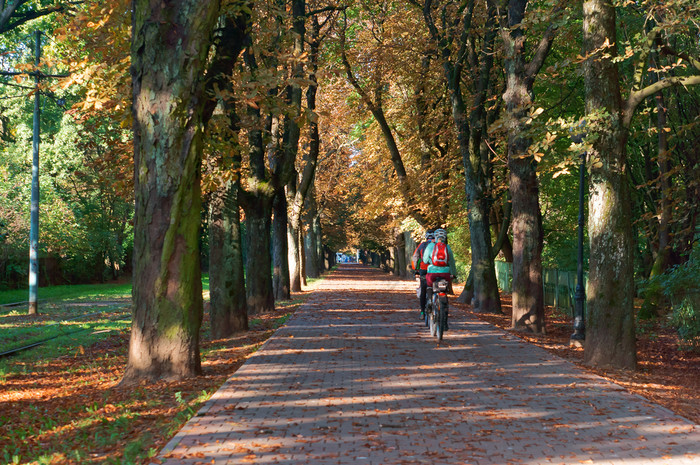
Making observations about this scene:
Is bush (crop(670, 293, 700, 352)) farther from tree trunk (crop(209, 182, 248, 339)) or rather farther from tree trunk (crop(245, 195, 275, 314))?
tree trunk (crop(245, 195, 275, 314))

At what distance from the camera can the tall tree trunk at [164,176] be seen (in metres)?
9.41

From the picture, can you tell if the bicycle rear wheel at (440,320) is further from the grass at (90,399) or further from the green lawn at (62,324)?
the green lawn at (62,324)

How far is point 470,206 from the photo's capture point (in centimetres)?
2245

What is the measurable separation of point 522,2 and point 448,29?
6.39m

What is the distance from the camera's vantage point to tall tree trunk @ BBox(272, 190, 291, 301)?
2556 centimetres

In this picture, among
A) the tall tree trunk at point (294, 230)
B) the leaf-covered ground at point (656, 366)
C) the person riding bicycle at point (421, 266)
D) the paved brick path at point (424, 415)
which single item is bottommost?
the leaf-covered ground at point (656, 366)

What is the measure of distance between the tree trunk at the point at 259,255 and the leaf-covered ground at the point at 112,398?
5.61 m

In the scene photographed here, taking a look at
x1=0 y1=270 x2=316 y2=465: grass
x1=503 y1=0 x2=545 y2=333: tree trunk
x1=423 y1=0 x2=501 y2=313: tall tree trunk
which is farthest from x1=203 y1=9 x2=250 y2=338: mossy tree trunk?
x1=423 y1=0 x2=501 y2=313: tall tree trunk

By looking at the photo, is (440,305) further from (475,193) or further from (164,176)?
(475,193)

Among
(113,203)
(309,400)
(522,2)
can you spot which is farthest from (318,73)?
(113,203)

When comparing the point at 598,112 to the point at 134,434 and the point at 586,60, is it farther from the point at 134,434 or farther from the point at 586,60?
the point at 134,434

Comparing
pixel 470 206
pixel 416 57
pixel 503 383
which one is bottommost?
pixel 503 383

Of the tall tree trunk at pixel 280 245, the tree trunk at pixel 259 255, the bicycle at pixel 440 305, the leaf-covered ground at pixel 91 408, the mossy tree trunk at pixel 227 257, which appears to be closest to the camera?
the leaf-covered ground at pixel 91 408

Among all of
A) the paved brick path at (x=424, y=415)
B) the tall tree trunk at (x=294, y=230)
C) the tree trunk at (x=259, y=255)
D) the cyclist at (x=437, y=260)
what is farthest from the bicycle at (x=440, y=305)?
the tall tree trunk at (x=294, y=230)
